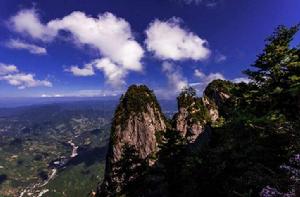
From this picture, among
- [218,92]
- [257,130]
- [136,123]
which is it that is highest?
[218,92]

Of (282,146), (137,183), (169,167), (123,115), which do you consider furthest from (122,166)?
(123,115)

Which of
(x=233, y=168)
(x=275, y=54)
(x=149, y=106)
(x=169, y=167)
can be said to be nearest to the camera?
(x=233, y=168)

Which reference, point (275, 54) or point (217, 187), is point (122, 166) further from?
point (275, 54)

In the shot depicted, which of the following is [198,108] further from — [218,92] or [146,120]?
[146,120]

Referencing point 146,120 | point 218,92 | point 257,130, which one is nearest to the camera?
point 257,130

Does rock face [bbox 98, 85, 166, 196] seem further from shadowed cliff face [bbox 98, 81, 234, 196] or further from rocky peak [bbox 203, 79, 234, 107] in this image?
rocky peak [bbox 203, 79, 234, 107]

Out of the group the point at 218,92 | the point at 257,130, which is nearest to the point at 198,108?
the point at 218,92

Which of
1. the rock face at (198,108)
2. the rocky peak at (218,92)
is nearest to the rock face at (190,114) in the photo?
the rock face at (198,108)

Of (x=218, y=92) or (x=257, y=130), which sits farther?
(x=218, y=92)
